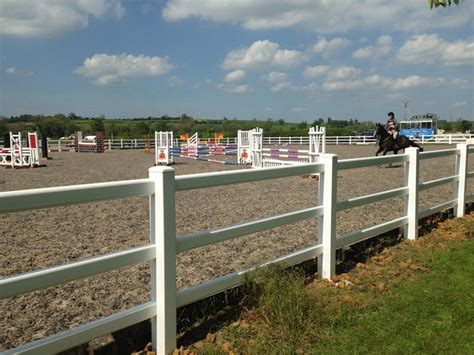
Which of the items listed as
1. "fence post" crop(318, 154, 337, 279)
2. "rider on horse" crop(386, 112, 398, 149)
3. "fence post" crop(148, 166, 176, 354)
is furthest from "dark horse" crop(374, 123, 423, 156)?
"fence post" crop(148, 166, 176, 354)

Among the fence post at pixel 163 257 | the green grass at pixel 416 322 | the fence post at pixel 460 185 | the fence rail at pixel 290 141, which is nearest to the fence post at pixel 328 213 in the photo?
the green grass at pixel 416 322

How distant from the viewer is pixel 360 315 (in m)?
3.70

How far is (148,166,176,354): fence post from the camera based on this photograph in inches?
119

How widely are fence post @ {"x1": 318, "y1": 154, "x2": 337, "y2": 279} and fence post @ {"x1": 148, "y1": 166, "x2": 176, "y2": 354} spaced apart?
200 centimetres

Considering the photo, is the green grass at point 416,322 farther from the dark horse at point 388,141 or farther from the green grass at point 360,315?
the dark horse at point 388,141

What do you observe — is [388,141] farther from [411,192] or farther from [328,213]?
[328,213]

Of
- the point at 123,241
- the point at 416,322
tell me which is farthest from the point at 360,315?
the point at 123,241

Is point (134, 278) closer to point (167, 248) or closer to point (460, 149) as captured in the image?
point (167, 248)

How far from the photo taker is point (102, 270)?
9.05 feet

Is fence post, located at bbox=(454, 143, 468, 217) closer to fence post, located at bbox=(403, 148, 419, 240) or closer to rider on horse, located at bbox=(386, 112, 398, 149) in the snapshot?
fence post, located at bbox=(403, 148, 419, 240)

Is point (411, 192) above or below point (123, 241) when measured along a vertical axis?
above

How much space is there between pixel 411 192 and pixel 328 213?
2167mm

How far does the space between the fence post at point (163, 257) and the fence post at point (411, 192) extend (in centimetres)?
414

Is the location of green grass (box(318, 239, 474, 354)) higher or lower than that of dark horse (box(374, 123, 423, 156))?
lower
